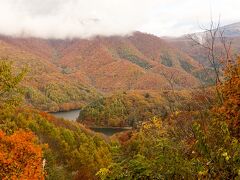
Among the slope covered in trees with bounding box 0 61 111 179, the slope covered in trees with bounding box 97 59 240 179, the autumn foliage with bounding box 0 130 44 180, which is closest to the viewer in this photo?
the slope covered in trees with bounding box 97 59 240 179

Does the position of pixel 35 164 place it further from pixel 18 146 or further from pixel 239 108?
pixel 239 108

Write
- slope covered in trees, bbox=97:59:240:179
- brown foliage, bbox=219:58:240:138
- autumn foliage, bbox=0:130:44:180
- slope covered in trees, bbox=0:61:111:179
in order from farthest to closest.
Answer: autumn foliage, bbox=0:130:44:180 < slope covered in trees, bbox=0:61:111:179 < brown foliage, bbox=219:58:240:138 < slope covered in trees, bbox=97:59:240:179

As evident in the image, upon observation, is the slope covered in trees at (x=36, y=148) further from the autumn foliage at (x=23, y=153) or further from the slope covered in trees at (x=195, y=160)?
the slope covered in trees at (x=195, y=160)

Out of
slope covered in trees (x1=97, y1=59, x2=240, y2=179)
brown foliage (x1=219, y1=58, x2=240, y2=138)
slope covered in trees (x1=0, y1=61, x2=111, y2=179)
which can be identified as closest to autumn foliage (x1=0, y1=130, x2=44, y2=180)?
slope covered in trees (x1=0, y1=61, x2=111, y2=179)

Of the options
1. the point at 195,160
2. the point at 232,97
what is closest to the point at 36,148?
the point at 232,97

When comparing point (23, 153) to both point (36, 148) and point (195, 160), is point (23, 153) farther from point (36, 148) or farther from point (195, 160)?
point (195, 160)

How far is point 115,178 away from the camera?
1149 cm

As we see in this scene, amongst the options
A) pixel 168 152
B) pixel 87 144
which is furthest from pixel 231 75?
pixel 87 144

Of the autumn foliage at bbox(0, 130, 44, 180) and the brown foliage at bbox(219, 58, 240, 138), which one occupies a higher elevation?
the brown foliage at bbox(219, 58, 240, 138)

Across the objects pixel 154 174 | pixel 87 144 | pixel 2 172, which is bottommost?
pixel 87 144

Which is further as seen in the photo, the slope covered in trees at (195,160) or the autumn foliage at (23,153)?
the autumn foliage at (23,153)

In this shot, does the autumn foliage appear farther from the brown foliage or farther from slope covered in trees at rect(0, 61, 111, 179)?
the brown foliage

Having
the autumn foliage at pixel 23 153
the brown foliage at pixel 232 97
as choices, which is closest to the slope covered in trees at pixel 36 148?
the autumn foliage at pixel 23 153

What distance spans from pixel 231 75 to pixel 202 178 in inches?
316
